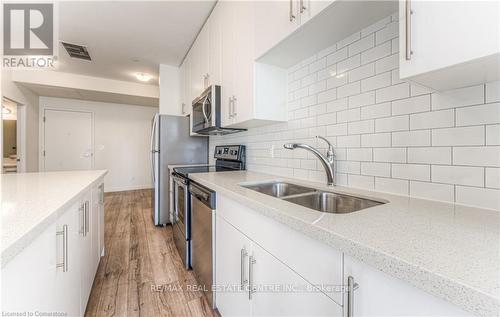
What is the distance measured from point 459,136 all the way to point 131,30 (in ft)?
10.6

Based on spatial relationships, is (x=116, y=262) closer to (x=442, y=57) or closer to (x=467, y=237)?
(x=467, y=237)

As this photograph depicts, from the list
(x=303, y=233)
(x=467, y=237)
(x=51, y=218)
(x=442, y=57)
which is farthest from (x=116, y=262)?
(x=442, y=57)

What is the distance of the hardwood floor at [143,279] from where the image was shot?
146 centimetres

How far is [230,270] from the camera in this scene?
1.20 metres

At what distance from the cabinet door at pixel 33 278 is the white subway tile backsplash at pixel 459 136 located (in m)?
1.43

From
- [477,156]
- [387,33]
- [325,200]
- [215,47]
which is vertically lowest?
[325,200]

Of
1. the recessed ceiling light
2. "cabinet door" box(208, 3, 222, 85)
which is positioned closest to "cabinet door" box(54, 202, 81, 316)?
"cabinet door" box(208, 3, 222, 85)

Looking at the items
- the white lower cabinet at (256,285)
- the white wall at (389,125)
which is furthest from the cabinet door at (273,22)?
the white lower cabinet at (256,285)

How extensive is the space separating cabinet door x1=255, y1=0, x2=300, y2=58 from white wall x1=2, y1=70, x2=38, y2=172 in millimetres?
4175

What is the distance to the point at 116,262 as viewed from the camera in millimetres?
2066

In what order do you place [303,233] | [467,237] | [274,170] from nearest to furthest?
[467,237] → [303,233] → [274,170]

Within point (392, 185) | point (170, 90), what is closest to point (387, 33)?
point (392, 185)

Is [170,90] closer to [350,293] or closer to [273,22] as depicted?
[273,22]

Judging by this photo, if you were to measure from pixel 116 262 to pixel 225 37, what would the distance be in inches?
89.4
